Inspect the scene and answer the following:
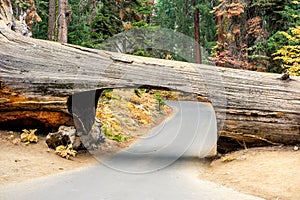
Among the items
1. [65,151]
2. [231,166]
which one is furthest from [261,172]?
[65,151]

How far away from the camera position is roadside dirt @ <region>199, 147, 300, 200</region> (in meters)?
5.26

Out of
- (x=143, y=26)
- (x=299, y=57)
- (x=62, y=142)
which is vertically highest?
(x=143, y=26)

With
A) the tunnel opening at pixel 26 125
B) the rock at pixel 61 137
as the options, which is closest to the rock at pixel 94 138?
the rock at pixel 61 137

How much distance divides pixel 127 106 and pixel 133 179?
10119 mm

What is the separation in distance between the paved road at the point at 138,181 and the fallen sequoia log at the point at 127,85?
1669 millimetres

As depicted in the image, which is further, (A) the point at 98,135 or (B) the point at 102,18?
(B) the point at 102,18

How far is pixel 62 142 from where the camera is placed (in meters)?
7.79

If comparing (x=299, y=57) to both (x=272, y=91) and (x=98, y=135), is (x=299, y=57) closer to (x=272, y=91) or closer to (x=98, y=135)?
(x=272, y=91)

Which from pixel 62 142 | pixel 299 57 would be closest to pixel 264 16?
pixel 299 57

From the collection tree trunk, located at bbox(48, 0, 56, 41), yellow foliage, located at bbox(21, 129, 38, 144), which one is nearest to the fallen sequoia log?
yellow foliage, located at bbox(21, 129, 38, 144)

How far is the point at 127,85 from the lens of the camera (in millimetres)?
7852

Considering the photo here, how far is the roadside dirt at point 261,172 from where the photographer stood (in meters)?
5.26

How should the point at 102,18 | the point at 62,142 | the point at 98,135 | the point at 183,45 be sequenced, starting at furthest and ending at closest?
the point at 183,45
the point at 102,18
the point at 98,135
the point at 62,142

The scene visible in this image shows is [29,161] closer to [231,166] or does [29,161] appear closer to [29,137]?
[29,137]
